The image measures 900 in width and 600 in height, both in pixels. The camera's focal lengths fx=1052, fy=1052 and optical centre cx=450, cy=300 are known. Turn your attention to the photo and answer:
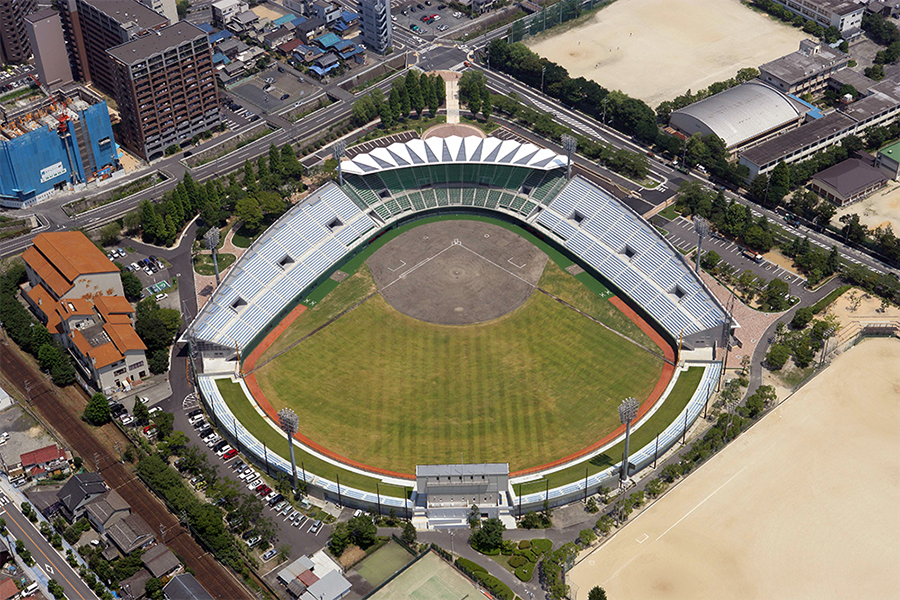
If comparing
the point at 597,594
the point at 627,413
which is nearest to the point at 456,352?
the point at 627,413

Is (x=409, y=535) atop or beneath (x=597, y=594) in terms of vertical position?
beneath

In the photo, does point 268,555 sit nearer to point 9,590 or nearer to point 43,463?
point 9,590

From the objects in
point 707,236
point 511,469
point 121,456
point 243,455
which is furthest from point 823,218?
point 121,456

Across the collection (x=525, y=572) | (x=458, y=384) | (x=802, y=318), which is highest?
(x=802, y=318)

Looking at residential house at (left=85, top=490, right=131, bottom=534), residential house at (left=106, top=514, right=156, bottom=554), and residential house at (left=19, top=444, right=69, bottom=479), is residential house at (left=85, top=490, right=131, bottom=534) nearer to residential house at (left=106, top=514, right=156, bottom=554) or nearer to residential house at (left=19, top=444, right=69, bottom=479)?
residential house at (left=106, top=514, right=156, bottom=554)

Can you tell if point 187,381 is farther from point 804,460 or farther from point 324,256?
point 804,460

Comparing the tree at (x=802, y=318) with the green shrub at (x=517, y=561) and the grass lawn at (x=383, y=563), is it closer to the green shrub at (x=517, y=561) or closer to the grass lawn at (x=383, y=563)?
the green shrub at (x=517, y=561)

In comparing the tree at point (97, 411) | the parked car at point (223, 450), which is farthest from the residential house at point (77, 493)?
the parked car at point (223, 450)
